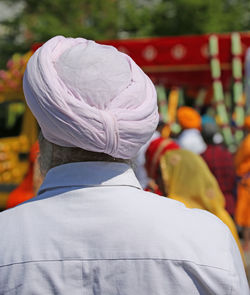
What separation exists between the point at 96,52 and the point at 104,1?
16660mm

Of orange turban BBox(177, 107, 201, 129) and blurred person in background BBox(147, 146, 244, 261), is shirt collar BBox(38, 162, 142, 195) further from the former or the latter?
orange turban BBox(177, 107, 201, 129)

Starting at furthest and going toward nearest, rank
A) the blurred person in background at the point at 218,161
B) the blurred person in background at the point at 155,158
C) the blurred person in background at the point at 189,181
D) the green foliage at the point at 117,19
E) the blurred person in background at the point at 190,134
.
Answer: the green foliage at the point at 117,19, the blurred person in background at the point at 190,134, the blurred person in background at the point at 218,161, the blurred person in background at the point at 189,181, the blurred person in background at the point at 155,158

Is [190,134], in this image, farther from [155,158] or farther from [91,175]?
[91,175]

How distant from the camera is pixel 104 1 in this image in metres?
17.6

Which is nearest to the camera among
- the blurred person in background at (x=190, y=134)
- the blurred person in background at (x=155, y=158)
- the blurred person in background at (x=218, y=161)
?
the blurred person in background at (x=155, y=158)

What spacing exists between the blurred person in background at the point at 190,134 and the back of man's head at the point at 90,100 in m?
5.59

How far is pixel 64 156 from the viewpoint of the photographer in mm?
1387

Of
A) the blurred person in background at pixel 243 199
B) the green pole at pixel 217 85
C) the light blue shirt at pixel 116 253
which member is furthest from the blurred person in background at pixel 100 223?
the green pole at pixel 217 85

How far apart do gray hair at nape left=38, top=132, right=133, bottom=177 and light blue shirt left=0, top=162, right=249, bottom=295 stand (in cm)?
10

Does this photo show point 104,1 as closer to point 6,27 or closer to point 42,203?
point 6,27

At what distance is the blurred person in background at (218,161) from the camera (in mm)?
5857

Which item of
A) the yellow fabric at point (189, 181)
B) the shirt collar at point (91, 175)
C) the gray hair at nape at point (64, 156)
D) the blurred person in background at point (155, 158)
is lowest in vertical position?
the yellow fabric at point (189, 181)

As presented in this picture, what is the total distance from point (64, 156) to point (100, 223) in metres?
0.18

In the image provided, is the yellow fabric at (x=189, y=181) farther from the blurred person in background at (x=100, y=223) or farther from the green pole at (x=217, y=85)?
the green pole at (x=217, y=85)
